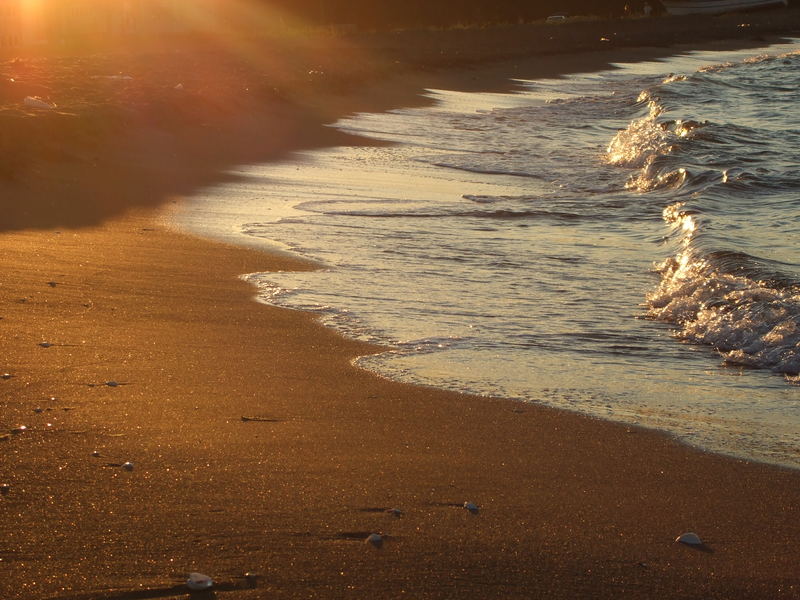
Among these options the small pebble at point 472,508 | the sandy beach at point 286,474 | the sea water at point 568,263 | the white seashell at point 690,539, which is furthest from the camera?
the sea water at point 568,263

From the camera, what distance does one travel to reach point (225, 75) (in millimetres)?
20703

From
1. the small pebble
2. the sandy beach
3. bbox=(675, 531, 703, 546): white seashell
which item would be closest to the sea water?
the sandy beach

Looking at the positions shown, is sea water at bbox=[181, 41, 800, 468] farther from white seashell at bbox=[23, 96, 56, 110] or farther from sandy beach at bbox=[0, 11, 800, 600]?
white seashell at bbox=[23, 96, 56, 110]

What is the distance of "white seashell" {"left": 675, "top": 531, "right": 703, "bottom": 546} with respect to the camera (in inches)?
128

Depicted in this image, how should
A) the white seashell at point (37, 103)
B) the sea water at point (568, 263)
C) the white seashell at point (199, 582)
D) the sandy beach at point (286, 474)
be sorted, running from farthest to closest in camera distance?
the white seashell at point (37, 103)
the sea water at point (568, 263)
the sandy beach at point (286, 474)
the white seashell at point (199, 582)

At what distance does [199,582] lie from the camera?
9.32 feet

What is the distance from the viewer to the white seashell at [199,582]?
2830mm

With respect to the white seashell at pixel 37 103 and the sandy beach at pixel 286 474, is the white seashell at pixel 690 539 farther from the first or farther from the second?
the white seashell at pixel 37 103

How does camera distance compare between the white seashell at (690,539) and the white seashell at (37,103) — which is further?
the white seashell at (37,103)

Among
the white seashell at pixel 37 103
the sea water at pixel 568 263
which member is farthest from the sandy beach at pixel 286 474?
the white seashell at pixel 37 103

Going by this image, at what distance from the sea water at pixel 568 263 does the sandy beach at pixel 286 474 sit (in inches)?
15.4

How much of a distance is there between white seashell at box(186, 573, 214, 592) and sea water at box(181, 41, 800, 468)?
6.90ft

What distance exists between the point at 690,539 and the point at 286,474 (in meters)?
1.29

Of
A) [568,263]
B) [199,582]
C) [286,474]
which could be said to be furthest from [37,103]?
[199,582]
